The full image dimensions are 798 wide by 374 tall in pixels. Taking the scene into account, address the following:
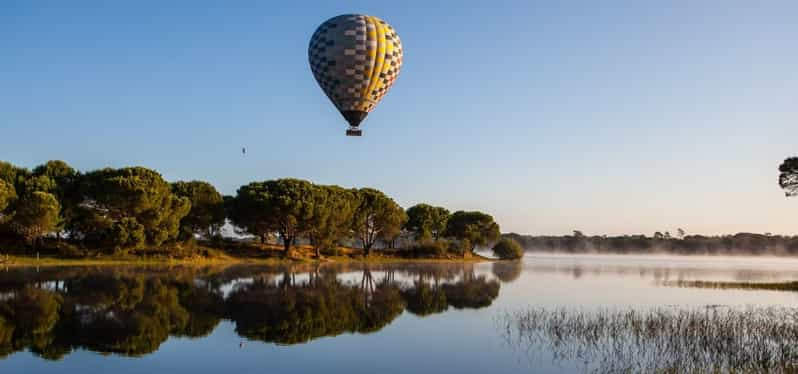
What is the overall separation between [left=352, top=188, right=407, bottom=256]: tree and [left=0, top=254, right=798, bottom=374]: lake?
58.7 metres

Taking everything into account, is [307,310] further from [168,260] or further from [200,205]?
[200,205]

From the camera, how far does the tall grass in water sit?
1727 centimetres

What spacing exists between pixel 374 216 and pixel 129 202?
41.0m

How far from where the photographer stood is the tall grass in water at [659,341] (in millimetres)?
17266

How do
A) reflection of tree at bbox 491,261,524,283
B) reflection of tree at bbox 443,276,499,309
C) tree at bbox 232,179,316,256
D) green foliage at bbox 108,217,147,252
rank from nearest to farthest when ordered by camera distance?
reflection of tree at bbox 443,276,499,309 → reflection of tree at bbox 491,261,524,283 → green foliage at bbox 108,217,147,252 → tree at bbox 232,179,316,256

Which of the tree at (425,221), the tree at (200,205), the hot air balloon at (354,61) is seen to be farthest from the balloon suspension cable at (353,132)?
the tree at (425,221)

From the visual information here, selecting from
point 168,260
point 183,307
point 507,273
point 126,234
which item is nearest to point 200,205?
point 168,260

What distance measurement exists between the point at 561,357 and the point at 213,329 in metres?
11.9

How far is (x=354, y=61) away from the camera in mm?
36844

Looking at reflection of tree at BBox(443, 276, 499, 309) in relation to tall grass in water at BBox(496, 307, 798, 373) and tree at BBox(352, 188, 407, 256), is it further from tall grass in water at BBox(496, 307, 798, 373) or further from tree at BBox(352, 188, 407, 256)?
tree at BBox(352, 188, 407, 256)

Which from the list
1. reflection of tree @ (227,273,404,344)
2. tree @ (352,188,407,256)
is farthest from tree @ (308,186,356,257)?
reflection of tree @ (227,273,404,344)

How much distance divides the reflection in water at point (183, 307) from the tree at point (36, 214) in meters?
18.1

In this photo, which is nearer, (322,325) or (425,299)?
(322,325)

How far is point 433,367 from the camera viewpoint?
1780 centimetres
